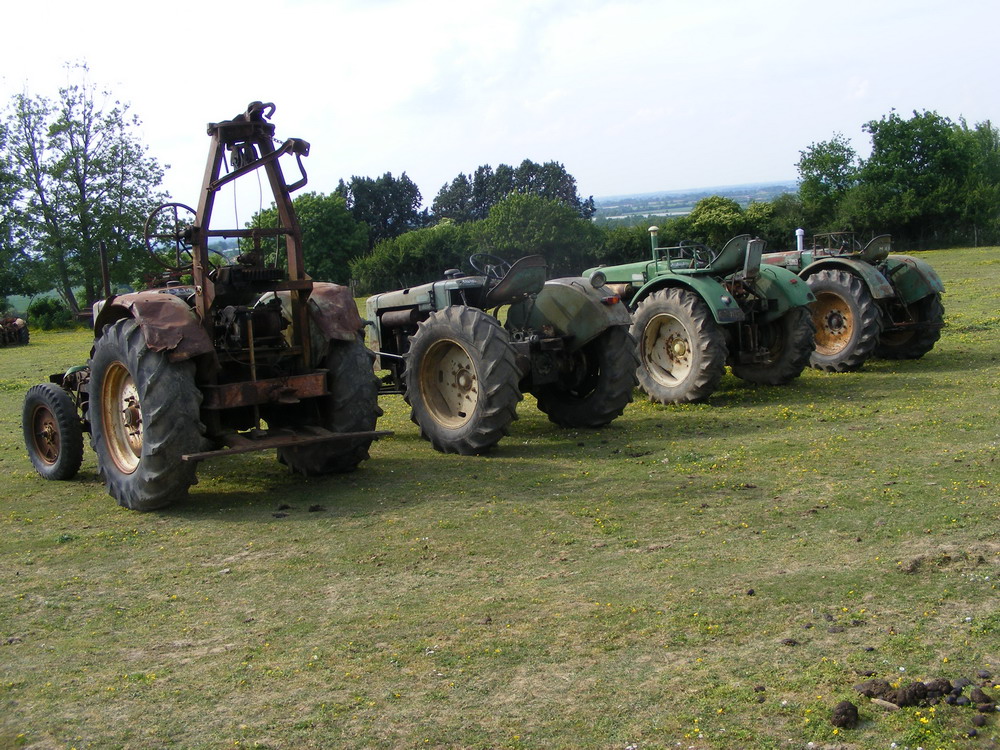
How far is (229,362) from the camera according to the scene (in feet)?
26.8

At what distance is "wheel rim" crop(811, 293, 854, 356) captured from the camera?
13922 millimetres

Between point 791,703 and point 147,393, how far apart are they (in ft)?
17.0

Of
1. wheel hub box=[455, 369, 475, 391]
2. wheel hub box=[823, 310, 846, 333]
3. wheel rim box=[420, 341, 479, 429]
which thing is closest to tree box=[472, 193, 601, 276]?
wheel hub box=[823, 310, 846, 333]

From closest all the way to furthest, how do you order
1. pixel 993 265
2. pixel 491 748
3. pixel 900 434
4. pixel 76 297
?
pixel 491 748 < pixel 900 434 < pixel 993 265 < pixel 76 297

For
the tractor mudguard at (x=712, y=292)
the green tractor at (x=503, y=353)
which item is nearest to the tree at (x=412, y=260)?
the tractor mudguard at (x=712, y=292)

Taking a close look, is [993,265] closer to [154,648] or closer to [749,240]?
[749,240]

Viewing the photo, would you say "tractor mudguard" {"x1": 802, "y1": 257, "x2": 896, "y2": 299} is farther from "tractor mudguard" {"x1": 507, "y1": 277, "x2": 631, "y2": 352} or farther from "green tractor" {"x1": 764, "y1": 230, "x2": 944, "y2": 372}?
"tractor mudguard" {"x1": 507, "y1": 277, "x2": 631, "y2": 352}

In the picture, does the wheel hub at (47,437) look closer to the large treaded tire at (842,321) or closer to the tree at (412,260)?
the large treaded tire at (842,321)

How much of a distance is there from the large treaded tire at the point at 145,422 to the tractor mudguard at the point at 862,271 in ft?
30.8

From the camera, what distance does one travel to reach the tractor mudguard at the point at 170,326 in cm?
746

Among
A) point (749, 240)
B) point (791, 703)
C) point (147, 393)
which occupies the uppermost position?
point (749, 240)

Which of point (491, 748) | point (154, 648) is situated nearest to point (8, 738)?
point (154, 648)

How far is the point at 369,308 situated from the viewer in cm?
1201

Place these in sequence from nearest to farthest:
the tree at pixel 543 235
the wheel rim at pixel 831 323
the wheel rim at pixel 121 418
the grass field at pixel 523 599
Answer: the grass field at pixel 523 599, the wheel rim at pixel 121 418, the wheel rim at pixel 831 323, the tree at pixel 543 235
